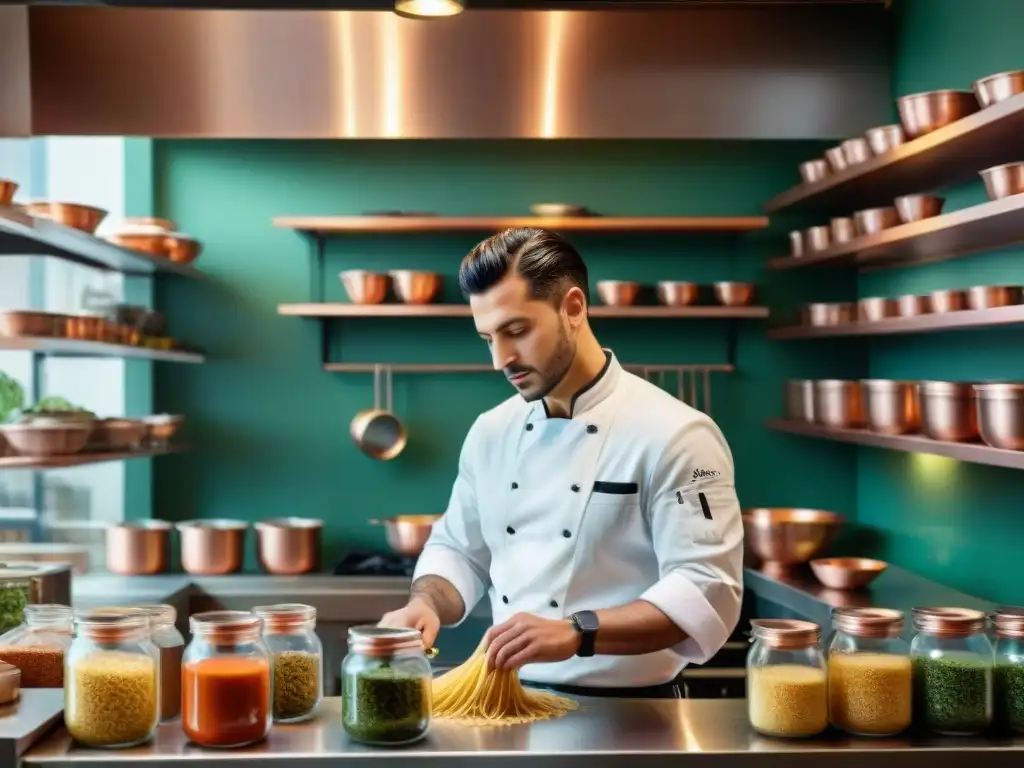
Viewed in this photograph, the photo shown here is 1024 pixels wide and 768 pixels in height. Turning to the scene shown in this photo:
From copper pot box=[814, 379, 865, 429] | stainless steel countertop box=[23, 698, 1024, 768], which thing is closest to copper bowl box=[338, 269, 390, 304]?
copper pot box=[814, 379, 865, 429]

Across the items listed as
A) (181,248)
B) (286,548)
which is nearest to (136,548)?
(286,548)

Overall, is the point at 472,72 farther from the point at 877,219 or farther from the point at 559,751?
the point at 559,751

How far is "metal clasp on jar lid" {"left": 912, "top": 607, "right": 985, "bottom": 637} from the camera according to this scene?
161cm

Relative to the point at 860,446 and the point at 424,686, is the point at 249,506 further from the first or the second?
the point at 424,686

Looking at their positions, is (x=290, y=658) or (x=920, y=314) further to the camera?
(x=920, y=314)

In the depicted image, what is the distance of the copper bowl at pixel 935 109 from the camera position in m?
2.91

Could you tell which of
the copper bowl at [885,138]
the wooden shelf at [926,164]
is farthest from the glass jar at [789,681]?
the copper bowl at [885,138]

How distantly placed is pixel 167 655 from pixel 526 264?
2.92 ft

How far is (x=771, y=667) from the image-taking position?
1.62 m

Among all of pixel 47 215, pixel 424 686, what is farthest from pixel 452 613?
pixel 47 215

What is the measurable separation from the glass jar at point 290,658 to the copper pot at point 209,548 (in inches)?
90.1

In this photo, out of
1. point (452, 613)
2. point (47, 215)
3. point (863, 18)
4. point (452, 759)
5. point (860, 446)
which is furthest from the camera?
point (860, 446)

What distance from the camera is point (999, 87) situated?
8.53 feet

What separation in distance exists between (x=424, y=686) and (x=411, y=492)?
285 centimetres
